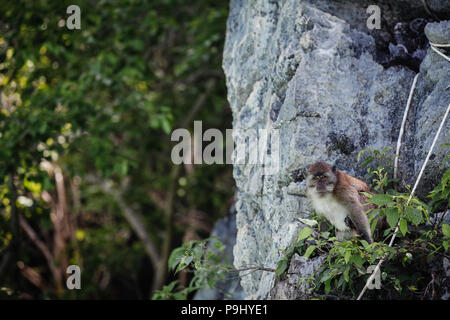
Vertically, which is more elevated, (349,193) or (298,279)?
(349,193)

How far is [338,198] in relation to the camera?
308 centimetres

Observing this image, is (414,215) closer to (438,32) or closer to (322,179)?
(322,179)

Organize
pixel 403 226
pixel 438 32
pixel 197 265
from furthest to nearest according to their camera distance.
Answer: pixel 197 265, pixel 438 32, pixel 403 226

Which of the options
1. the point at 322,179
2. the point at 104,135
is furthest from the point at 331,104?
the point at 104,135

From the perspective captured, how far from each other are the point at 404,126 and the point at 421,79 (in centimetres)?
35

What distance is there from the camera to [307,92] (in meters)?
3.30

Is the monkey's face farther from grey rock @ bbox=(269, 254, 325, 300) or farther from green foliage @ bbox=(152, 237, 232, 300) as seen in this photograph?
green foliage @ bbox=(152, 237, 232, 300)

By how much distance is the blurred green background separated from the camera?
5.33 metres

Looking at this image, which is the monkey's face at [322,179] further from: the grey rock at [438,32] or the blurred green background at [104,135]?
the blurred green background at [104,135]

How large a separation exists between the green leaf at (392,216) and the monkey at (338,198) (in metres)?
0.45

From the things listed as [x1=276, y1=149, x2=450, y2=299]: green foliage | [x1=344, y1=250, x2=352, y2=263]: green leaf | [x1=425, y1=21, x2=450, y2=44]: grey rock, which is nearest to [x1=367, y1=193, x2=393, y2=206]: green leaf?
[x1=276, y1=149, x2=450, y2=299]: green foliage

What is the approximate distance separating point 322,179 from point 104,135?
3280mm

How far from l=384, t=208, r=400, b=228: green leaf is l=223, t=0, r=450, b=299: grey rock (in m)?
0.62

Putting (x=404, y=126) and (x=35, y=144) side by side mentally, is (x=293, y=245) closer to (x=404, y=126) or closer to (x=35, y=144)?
(x=404, y=126)
